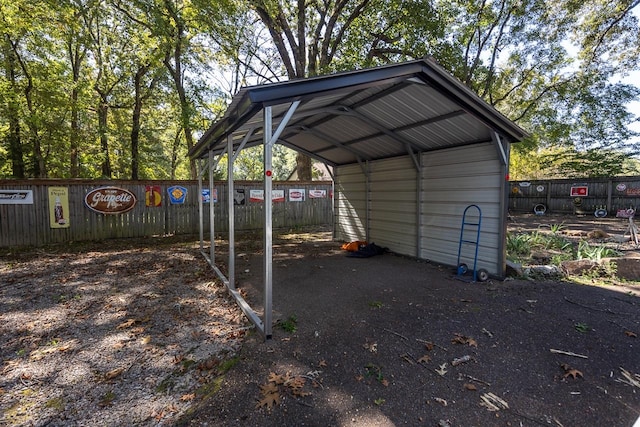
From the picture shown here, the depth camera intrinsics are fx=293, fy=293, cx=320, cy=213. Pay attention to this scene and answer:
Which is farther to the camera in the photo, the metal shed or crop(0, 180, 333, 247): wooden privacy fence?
crop(0, 180, 333, 247): wooden privacy fence

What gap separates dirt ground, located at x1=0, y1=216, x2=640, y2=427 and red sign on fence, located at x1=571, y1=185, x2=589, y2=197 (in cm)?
1287

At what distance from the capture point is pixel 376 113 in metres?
5.32

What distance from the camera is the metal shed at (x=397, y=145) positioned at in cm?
333

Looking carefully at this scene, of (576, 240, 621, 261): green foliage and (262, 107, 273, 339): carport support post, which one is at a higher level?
(262, 107, 273, 339): carport support post

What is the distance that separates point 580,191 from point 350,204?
13.2 metres

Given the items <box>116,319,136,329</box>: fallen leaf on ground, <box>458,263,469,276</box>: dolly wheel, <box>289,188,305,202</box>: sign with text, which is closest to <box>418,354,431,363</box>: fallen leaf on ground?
<box>458,263,469,276</box>: dolly wheel

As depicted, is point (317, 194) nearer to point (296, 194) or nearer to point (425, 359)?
point (296, 194)

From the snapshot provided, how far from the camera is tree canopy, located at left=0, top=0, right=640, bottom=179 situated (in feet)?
32.1

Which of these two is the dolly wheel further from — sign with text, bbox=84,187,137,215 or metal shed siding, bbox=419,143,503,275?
sign with text, bbox=84,187,137,215

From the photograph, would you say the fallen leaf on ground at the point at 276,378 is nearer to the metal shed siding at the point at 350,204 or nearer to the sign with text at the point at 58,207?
the metal shed siding at the point at 350,204

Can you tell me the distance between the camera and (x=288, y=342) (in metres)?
2.99

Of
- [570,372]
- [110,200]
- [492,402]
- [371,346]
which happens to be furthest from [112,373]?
[110,200]

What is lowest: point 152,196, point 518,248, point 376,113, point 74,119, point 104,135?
point 518,248

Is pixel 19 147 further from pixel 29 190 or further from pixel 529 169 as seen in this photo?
pixel 529 169
